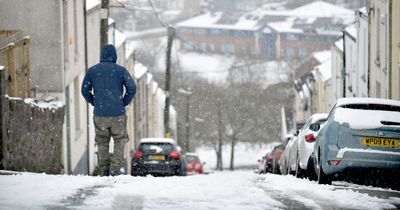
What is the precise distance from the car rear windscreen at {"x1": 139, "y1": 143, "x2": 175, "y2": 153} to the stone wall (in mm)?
3857

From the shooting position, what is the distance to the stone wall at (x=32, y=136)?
12.1 m

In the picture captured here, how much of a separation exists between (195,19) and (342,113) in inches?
5597

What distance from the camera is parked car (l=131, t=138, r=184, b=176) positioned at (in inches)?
864

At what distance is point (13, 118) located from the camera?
1237 cm

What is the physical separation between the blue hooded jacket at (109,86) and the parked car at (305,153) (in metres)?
4.17

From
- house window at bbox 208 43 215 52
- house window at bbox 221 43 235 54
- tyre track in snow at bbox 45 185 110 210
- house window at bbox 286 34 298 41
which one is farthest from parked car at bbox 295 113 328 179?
house window at bbox 208 43 215 52

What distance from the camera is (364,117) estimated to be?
1220cm

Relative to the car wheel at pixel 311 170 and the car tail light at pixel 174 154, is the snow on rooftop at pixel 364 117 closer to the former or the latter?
the car wheel at pixel 311 170

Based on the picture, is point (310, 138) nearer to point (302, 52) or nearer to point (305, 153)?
point (305, 153)

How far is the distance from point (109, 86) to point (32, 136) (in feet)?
8.31

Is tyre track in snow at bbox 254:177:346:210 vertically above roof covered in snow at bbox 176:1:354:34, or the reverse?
roof covered in snow at bbox 176:1:354:34

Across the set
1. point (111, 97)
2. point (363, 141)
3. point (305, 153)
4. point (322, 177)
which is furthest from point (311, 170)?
Result: point (111, 97)

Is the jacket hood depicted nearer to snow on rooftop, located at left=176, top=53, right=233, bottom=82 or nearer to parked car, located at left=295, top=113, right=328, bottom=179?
parked car, located at left=295, top=113, right=328, bottom=179

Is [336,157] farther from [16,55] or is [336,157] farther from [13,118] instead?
[16,55]
